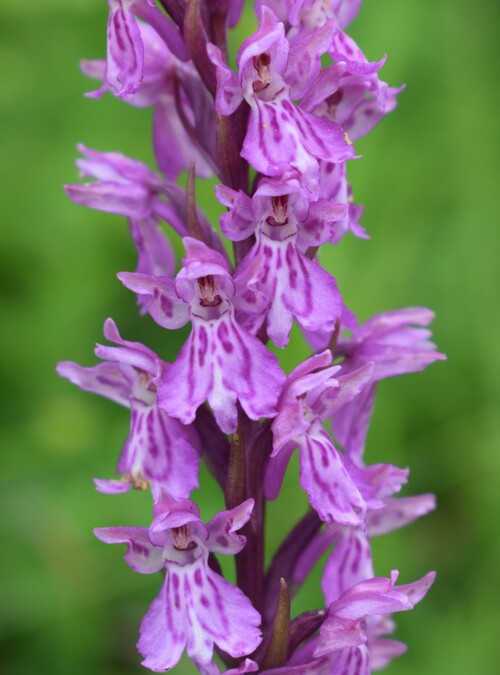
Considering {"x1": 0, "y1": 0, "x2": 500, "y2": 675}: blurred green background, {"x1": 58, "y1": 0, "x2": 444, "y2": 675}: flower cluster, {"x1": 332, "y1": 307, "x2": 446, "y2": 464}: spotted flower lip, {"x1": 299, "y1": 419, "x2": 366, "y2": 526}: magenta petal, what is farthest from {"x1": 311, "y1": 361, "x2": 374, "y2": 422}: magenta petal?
{"x1": 0, "y1": 0, "x2": 500, "y2": 675}: blurred green background

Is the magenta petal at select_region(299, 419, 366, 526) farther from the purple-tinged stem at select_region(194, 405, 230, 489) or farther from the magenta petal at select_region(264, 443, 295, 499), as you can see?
the purple-tinged stem at select_region(194, 405, 230, 489)

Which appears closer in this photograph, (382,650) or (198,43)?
(198,43)

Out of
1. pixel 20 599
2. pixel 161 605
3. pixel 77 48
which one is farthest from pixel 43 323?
pixel 161 605

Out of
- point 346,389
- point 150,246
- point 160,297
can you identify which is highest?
point 150,246

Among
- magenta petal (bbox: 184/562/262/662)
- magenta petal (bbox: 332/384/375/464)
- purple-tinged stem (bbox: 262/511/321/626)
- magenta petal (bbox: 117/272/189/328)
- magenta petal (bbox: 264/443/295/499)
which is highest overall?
magenta petal (bbox: 117/272/189/328)

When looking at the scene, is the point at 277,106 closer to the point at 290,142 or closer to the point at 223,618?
the point at 290,142

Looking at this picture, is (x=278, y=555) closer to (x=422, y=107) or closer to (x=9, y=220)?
(x=9, y=220)

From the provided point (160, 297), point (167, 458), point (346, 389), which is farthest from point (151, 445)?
point (346, 389)
